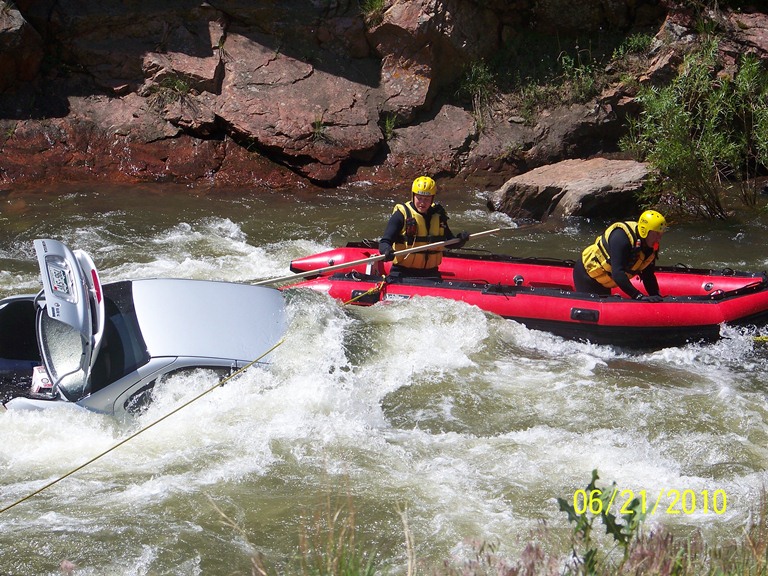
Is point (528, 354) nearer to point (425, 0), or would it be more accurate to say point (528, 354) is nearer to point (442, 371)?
point (442, 371)

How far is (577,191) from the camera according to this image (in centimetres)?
A: 1116

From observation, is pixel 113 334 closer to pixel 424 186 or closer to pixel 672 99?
pixel 424 186

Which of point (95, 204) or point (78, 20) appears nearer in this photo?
point (95, 204)

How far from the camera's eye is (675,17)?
13422 mm

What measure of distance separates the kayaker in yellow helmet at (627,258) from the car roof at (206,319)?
10.3 ft

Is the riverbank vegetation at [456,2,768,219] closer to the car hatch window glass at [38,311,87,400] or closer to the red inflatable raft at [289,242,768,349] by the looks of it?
the red inflatable raft at [289,242,768,349]

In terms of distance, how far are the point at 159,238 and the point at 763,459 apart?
288 inches

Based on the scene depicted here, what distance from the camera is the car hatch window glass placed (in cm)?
501

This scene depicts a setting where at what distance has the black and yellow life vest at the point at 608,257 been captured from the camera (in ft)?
24.4

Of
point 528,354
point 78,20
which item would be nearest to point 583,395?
point 528,354

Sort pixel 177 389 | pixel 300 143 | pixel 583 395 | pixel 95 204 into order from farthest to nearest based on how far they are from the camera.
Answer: pixel 300 143 < pixel 95 204 < pixel 583 395 < pixel 177 389

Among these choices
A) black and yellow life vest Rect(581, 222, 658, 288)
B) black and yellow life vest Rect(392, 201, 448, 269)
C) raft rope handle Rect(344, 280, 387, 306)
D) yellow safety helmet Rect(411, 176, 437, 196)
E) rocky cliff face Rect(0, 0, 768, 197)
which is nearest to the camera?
black and yellow life vest Rect(581, 222, 658, 288)

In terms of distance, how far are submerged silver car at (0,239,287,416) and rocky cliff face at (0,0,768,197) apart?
7.07m

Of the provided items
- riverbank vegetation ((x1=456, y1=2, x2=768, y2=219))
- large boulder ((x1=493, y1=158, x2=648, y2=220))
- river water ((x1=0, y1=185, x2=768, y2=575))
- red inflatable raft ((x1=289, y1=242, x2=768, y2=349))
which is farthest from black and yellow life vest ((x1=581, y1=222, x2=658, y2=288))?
riverbank vegetation ((x1=456, y1=2, x2=768, y2=219))
